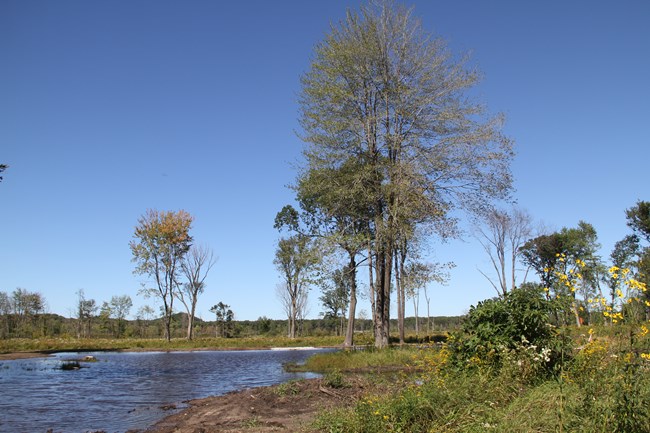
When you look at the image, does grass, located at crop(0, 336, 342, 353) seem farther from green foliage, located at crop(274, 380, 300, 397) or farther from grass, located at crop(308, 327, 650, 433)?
grass, located at crop(308, 327, 650, 433)

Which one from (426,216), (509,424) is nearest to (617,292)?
(509,424)

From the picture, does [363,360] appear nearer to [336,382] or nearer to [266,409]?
[336,382]

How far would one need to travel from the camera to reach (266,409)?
923cm

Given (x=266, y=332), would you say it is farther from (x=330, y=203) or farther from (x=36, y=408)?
(x=36, y=408)

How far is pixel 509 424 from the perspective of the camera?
4.74 m

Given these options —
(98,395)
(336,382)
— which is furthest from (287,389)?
(98,395)

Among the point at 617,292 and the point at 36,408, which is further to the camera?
the point at 36,408

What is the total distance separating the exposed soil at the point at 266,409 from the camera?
7.61 meters

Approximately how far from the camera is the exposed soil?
25.0 ft

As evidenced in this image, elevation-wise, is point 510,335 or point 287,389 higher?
point 510,335

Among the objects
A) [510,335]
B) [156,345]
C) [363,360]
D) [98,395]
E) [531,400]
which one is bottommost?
[156,345]

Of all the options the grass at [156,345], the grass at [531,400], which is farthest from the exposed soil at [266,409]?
the grass at [156,345]

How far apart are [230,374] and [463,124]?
14.6 m

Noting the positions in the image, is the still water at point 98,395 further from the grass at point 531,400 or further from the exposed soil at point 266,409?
the grass at point 531,400
